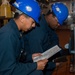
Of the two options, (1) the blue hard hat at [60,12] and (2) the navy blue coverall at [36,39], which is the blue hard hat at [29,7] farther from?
(1) the blue hard hat at [60,12]

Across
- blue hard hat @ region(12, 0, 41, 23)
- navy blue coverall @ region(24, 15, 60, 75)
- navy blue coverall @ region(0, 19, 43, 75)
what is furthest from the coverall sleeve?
navy blue coverall @ region(24, 15, 60, 75)

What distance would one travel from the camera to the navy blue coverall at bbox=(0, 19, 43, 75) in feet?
5.10

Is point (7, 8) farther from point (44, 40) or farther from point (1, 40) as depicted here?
point (1, 40)

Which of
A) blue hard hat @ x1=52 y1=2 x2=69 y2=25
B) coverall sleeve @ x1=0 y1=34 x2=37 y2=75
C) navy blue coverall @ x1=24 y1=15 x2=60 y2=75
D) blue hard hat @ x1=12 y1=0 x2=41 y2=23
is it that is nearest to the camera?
coverall sleeve @ x1=0 y1=34 x2=37 y2=75

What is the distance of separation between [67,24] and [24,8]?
8.03 feet

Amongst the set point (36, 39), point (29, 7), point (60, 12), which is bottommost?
point (36, 39)

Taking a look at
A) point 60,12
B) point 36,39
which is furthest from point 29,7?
point 60,12

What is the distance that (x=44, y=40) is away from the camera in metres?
2.11

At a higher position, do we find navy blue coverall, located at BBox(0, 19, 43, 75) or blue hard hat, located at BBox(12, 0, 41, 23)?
blue hard hat, located at BBox(12, 0, 41, 23)

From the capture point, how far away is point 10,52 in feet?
5.12

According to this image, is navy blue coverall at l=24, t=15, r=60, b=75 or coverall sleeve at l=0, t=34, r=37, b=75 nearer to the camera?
coverall sleeve at l=0, t=34, r=37, b=75

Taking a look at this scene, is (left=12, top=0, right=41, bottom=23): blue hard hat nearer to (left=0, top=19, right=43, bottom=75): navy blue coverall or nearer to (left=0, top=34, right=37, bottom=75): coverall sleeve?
(left=0, top=19, right=43, bottom=75): navy blue coverall

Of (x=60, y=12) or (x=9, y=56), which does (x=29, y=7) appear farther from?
(x=60, y=12)

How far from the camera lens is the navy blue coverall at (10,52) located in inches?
61.2
